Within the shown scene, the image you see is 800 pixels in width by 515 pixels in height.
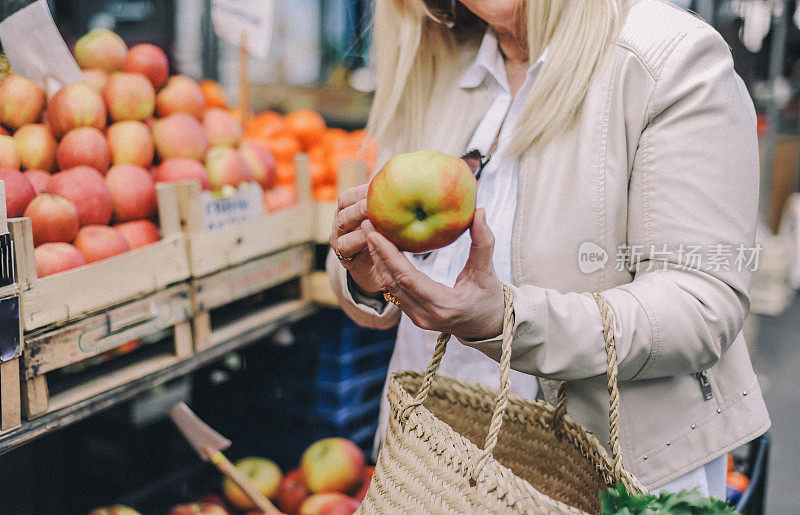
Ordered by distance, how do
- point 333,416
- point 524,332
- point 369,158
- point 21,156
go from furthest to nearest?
point 369,158 → point 333,416 → point 21,156 → point 524,332

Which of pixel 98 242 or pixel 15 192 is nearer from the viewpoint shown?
pixel 15 192

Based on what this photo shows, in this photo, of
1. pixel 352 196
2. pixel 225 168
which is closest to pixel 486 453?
pixel 352 196

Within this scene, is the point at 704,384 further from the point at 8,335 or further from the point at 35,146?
the point at 35,146

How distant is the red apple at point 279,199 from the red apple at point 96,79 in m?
0.57

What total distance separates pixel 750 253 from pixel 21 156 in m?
1.53

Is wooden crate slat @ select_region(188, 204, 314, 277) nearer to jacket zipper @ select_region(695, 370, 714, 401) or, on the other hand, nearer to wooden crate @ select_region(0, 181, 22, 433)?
wooden crate @ select_region(0, 181, 22, 433)

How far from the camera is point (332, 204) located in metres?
2.21

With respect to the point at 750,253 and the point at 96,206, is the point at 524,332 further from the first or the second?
the point at 96,206

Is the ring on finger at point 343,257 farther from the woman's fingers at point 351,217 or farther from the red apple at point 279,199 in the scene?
the red apple at point 279,199

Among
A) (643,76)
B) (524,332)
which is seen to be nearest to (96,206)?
(524,332)

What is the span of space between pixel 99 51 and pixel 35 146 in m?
0.45

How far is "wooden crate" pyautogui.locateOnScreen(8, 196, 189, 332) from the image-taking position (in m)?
1.31

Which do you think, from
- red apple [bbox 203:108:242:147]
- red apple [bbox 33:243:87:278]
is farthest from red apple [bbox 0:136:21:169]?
red apple [bbox 203:108:242:147]

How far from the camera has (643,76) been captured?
114 cm
